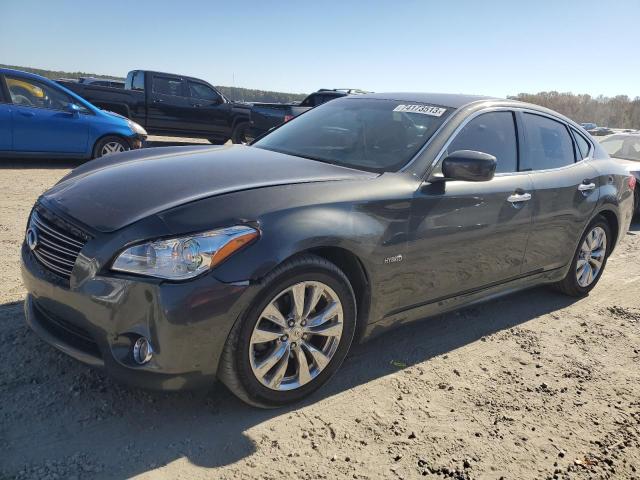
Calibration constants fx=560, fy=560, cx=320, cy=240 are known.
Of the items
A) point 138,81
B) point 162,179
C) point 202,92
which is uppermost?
point 138,81

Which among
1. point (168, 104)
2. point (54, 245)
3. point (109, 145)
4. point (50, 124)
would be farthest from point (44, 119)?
point (54, 245)

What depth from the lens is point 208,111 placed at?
47.8 feet

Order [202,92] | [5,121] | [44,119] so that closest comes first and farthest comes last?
[5,121] < [44,119] < [202,92]

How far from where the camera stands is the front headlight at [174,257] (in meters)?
2.51

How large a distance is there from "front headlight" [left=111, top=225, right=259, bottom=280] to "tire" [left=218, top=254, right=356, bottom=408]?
30 centimetres

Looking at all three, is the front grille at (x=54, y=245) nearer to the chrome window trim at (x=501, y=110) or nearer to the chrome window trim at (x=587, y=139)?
the chrome window trim at (x=501, y=110)

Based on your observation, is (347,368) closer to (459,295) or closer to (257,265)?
(459,295)

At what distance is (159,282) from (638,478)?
246cm

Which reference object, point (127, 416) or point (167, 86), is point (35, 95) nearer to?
point (167, 86)

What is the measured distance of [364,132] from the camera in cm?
394

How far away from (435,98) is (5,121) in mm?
7457

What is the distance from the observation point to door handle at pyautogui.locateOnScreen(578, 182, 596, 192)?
468cm

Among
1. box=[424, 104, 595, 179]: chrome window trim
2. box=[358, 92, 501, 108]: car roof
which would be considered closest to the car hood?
box=[424, 104, 595, 179]: chrome window trim

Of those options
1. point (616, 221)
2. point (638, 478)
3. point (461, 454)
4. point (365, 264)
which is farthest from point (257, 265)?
point (616, 221)
